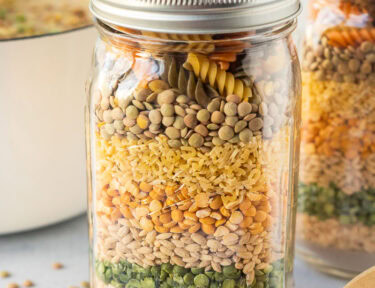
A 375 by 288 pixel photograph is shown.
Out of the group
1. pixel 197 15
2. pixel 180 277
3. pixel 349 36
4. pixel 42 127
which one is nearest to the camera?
pixel 197 15

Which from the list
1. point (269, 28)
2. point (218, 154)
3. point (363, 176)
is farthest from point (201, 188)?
point (363, 176)

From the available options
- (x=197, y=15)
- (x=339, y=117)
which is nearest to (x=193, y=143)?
(x=197, y=15)

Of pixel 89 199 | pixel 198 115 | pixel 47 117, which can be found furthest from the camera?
pixel 47 117

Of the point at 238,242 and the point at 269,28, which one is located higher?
the point at 269,28

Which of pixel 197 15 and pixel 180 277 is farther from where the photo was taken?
pixel 180 277

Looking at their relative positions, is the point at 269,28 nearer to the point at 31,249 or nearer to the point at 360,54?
the point at 360,54

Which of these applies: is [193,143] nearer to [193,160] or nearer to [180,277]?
[193,160]

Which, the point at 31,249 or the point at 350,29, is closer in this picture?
the point at 350,29
